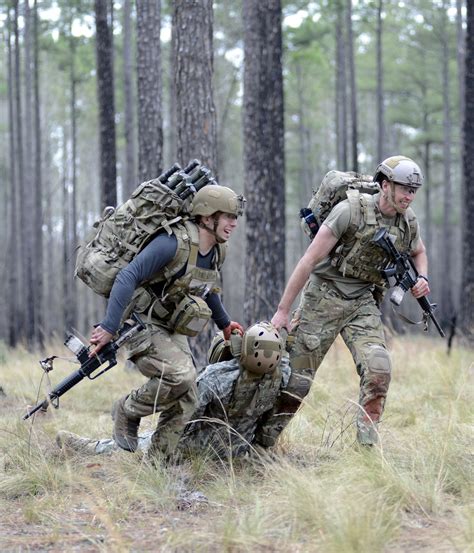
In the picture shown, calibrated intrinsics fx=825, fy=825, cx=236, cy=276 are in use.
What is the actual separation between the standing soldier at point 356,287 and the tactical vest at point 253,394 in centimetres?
13

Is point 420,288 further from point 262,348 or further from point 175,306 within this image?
point 175,306

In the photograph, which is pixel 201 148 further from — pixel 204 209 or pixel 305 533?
pixel 305 533

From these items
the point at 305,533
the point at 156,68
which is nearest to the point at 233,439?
the point at 305,533

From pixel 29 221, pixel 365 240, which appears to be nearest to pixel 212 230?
pixel 365 240

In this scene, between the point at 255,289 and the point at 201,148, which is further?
the point at 255,289

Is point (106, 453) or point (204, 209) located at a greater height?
point (204, 209)

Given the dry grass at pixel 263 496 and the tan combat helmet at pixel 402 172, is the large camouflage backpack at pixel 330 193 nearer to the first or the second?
the tan combat helmet at pixel 402 172

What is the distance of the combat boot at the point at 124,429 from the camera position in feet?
17.9

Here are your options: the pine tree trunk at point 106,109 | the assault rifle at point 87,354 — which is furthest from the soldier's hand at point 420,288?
the pine tree trunk at point 106,109

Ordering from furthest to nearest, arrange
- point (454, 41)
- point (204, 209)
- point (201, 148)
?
point (454, 41) → point (201, 148) → point (204, 209)

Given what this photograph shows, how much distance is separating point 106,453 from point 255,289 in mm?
4612

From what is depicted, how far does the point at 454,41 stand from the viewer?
83.8ft

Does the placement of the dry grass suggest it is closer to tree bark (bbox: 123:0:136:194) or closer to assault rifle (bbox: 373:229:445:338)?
assault rifle (bbox: 373:229:445:338)

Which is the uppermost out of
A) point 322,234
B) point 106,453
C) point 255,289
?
point 322,234
